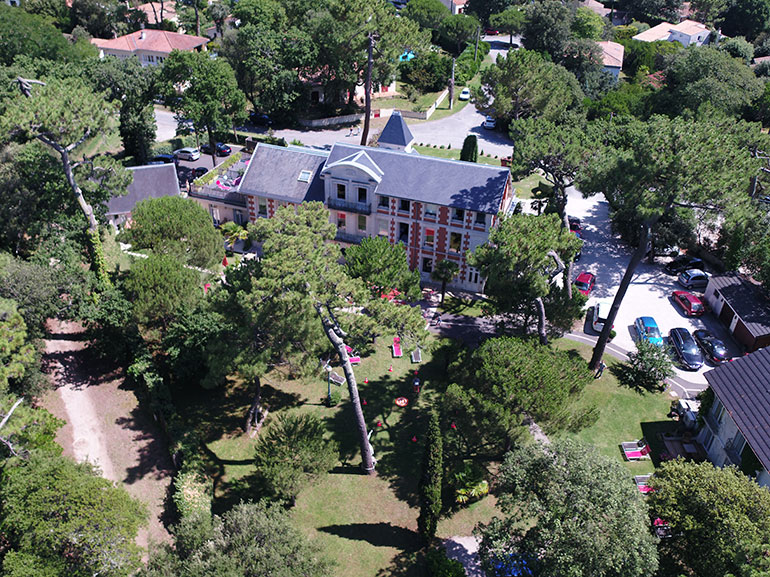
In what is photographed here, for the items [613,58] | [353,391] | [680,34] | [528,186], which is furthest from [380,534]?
[680,34]

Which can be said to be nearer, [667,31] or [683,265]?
[683,265]

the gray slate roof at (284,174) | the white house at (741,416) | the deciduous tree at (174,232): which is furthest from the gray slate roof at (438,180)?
the white house at (741,416)

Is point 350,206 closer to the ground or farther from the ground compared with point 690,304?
farther from the ground

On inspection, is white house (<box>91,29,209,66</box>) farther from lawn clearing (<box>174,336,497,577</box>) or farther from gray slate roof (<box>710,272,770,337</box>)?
gray slate roof (<box>710,272,770,337</box>)

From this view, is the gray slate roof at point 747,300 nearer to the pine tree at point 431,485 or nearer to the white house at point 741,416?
the white house at point 741,416

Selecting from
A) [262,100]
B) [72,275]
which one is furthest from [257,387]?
[262,100]

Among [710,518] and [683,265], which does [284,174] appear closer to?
[683,265]

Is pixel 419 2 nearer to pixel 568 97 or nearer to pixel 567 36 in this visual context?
pixel 567 36
